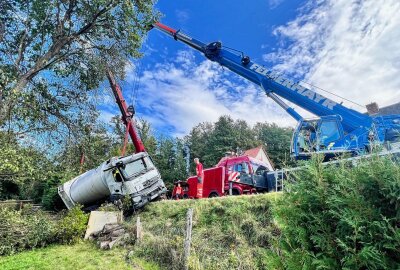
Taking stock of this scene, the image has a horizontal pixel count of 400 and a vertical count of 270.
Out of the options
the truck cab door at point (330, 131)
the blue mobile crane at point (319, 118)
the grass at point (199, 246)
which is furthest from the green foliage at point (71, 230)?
the truck cab door at point (330, 131)

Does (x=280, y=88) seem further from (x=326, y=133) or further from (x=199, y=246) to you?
(x=199, y=246)

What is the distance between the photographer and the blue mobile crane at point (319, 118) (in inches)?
386

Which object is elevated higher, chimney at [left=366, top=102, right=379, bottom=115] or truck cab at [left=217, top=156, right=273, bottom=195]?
chimney at [left=366, top=102, right=379, bottom=115]

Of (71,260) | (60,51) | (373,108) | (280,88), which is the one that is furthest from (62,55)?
(373,108)

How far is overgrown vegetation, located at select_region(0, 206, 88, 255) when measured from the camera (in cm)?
969

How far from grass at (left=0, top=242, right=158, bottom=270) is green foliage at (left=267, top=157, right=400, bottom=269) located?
5263 millimetres

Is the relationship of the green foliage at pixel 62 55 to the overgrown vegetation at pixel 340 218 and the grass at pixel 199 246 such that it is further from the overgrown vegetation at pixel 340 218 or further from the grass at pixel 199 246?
the overgrown vegetation at pixel 340 218

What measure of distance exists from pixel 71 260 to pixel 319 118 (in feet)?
30.3

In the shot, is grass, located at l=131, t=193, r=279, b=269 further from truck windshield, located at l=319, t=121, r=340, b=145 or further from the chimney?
the chimney

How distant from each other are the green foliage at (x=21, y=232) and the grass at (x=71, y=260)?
0.50 meters

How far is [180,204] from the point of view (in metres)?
10.6

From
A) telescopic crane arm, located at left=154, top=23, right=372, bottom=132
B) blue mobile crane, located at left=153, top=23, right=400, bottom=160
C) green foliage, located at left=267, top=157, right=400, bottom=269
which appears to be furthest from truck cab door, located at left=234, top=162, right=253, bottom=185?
green foliage, located at left=267, top=157, right=400, bottom=269

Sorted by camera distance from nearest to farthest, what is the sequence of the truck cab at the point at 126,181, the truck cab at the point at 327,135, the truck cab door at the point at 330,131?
the truck cab at the point at 327,135
the truck cab door at the point at 330,131
the truck cab at the point at 126,181

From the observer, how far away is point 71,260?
26.4 feet
